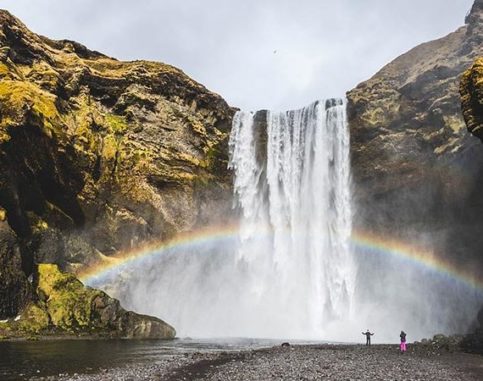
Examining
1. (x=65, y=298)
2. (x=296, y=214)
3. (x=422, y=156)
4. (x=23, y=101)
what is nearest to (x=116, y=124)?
(x=23, y=101)

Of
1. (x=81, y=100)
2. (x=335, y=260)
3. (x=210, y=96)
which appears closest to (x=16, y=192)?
(x=81, y=100)

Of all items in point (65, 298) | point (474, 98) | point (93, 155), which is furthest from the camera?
point (93, 155)

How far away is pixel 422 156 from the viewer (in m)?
55.8

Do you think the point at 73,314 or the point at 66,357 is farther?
the point at 73,314

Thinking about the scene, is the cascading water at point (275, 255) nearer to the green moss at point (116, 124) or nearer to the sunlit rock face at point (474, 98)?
the green moss at point (116, 124)

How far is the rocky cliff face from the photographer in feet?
172

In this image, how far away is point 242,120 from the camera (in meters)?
67.2

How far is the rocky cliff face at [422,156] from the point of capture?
52469 mm

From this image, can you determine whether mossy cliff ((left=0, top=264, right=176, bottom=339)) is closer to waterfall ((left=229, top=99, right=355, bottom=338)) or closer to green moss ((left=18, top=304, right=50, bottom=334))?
green moss ((left=18, top=304, right=50, bottom=334))

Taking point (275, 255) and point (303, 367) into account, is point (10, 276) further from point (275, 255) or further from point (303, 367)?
point (275, 255)

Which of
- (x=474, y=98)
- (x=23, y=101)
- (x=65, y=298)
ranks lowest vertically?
(x=65, y=298)

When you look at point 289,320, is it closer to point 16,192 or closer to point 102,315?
point 102,315

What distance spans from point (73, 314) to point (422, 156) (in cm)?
4089

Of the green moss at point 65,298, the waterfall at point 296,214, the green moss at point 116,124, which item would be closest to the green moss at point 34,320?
the green moss at point 65,298
